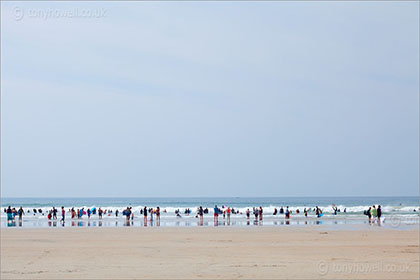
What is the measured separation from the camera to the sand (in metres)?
15.1

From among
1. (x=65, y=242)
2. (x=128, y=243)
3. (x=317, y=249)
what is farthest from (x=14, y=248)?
(x=317, y=249)

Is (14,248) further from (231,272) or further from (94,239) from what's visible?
(231,272)

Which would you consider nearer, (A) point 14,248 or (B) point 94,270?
(B) point 94,270

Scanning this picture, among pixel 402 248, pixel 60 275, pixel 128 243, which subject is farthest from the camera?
pixel 128 243

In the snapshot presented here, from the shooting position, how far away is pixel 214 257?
18781 millimetres

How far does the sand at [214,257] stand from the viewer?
15.1m

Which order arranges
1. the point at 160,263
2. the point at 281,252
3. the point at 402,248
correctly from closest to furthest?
the point at 160,263
the point at 281,252
the point at 402,248

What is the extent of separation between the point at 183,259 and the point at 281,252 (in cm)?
399

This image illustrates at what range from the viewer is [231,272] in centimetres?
1535

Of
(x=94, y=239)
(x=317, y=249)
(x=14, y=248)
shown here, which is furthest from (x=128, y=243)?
(x=317, y=249)

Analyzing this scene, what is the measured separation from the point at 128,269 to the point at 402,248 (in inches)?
450

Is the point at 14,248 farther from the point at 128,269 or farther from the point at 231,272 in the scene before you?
the point at 231,272

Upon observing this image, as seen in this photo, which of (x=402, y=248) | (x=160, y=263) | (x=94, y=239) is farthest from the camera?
(x=94, y=239)

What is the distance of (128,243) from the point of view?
2442 centimetres
